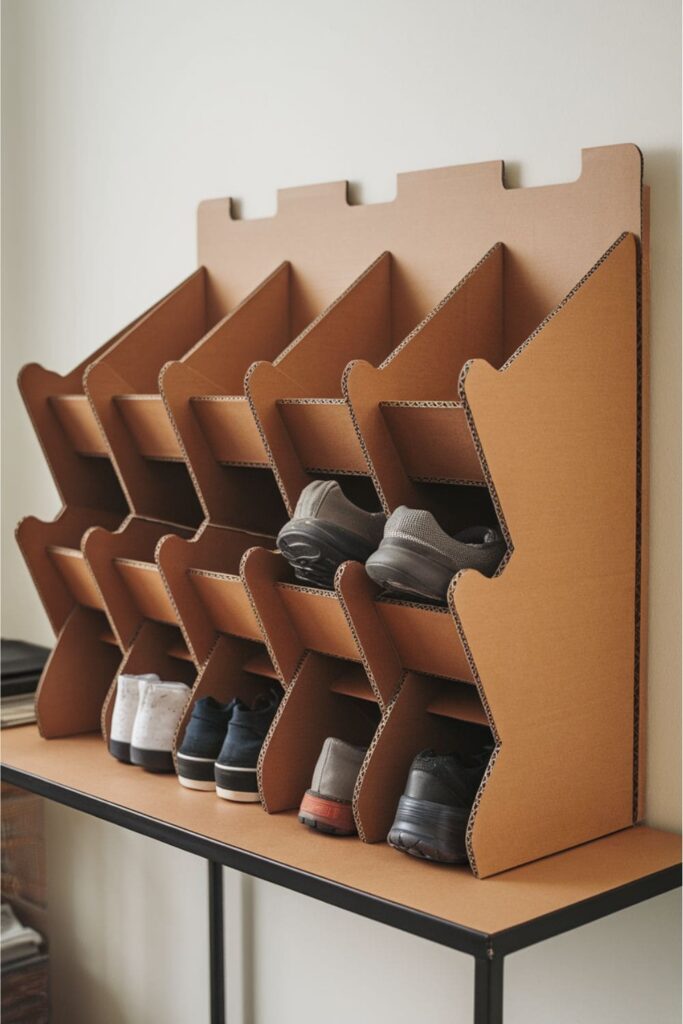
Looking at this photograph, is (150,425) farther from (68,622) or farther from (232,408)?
(68,622)

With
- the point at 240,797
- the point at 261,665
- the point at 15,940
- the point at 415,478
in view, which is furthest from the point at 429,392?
the point at 15,940

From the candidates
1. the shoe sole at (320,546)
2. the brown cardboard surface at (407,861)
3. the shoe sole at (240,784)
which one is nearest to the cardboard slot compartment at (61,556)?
the brown cardboard surface at (407,861)

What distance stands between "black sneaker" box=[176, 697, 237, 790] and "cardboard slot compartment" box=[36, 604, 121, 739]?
396 millimetres

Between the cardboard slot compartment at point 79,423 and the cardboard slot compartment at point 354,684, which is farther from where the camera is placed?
the cardboard slot compartment at point 79,423

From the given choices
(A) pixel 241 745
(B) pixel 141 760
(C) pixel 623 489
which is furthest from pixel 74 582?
(C) pixel 623 489

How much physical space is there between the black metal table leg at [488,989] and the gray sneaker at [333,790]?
12.9 inches

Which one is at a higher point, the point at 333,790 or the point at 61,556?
the point at 61,556

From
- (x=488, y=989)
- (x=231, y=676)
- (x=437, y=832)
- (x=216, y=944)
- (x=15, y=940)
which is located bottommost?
(x=15, y=940)

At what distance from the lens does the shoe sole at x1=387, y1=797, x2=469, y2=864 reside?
148cm

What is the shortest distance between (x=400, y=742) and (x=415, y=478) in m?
0.34

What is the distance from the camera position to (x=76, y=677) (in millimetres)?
2141

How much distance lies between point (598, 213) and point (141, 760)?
3.38 ft

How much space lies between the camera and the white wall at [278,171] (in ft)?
5.33

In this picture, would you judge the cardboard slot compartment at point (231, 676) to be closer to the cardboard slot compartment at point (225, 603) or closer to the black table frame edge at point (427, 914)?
the cardboard slot compartment at point (225, 603)
